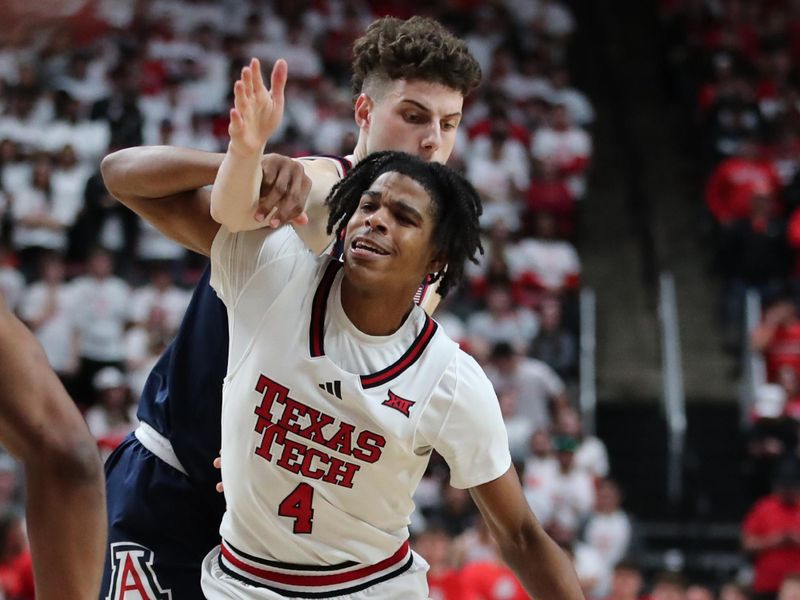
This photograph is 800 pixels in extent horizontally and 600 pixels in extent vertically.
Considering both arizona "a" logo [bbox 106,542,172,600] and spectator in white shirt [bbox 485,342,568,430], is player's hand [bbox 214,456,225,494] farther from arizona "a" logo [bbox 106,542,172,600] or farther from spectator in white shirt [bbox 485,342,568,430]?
spectator in white shirt [bbox 485,342,568,430]

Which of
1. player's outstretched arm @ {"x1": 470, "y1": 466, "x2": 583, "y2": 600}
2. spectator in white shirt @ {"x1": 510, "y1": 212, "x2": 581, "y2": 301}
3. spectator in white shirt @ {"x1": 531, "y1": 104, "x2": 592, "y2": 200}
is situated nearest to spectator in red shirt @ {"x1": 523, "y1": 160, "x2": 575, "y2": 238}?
spectator in white shirt @ {"x1": 531, "y1": 104, "x2": 592, "y2": 200}

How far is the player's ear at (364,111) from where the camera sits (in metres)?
3.99

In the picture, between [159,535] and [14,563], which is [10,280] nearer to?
[14,563]

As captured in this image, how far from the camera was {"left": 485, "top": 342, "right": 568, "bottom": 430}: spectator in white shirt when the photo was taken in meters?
9.99

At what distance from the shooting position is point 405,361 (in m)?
3.41

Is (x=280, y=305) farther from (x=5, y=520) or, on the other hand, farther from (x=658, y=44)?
(x=658, y=44)

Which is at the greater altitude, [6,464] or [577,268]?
[577,268]

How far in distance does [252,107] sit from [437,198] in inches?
22.6

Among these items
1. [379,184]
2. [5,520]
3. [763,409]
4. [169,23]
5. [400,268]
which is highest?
[169,23]

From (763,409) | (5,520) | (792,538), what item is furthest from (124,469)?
(763,409)

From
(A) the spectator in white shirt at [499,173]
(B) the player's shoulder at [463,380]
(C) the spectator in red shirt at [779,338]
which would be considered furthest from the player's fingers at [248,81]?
(A) the spectator in white shirt at [499,173]

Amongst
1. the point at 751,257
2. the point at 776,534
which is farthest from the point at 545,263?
the point at 776,534

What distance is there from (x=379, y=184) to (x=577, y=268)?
9.25m

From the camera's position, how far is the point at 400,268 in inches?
132
